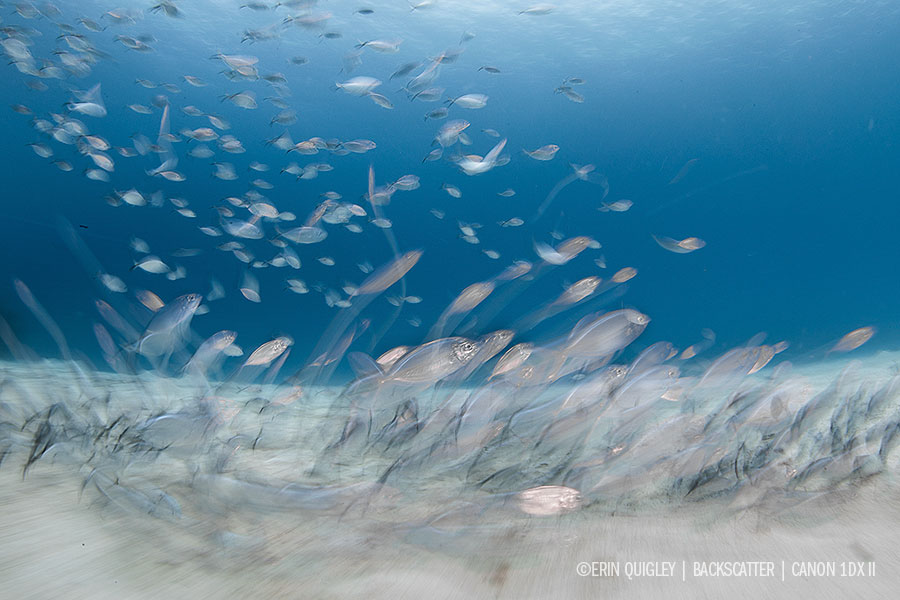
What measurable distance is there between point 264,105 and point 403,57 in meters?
17.5

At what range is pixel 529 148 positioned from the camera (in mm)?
37344

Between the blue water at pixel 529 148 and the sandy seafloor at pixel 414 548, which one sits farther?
the blue water at pixel 529 148

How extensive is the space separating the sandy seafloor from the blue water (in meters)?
1.64

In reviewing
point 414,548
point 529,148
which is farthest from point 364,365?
point 529,148

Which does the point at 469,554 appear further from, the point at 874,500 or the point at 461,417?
the point at 874,500

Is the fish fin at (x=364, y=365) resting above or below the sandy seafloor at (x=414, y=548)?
below

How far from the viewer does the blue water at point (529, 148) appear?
22.8m

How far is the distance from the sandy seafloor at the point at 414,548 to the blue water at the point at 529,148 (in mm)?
1639

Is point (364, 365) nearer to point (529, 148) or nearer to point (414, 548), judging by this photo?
point (414, 548)

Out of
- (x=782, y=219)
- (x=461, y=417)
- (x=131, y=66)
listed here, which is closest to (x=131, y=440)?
(x=461, y=417)

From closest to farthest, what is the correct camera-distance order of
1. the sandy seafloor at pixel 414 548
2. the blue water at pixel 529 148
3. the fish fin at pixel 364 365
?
the sandy seafloor at pixel 414 548 → the fish fin at pixel 364 365 → the blue water at pixel 529 148

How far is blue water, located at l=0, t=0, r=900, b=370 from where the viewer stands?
22.8 metres

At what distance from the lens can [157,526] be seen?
52.7 inches

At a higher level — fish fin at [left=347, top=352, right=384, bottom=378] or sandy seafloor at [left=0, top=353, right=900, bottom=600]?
sandy seafloor at [left=0, top=353, right=900, bottom=600]
